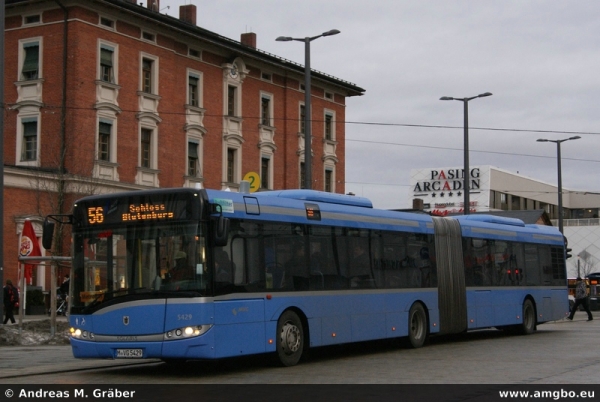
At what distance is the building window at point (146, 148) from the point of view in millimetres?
43812

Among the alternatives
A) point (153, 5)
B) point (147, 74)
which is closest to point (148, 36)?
point (147, 74)

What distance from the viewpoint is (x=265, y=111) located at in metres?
52.7

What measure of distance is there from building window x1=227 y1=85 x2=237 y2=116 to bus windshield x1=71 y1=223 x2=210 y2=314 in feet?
112

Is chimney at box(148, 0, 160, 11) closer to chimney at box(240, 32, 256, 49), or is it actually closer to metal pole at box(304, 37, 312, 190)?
chimney at box(240, 32, 256, 49)

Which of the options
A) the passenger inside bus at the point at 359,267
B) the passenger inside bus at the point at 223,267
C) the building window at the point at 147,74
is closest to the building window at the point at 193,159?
the building window at the point at 147,74

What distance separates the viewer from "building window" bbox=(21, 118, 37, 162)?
40.7 meters

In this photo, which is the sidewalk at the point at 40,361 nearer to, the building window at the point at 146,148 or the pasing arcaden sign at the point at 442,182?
the building window at the point at 146,148

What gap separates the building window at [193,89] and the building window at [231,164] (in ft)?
11.4

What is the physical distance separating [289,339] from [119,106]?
2703 cm

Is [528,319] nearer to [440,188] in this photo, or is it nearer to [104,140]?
[104,140]

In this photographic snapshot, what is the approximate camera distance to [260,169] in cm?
5159

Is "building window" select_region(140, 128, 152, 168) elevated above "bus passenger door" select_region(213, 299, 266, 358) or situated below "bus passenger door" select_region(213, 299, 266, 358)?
above

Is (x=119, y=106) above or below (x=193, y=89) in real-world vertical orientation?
below

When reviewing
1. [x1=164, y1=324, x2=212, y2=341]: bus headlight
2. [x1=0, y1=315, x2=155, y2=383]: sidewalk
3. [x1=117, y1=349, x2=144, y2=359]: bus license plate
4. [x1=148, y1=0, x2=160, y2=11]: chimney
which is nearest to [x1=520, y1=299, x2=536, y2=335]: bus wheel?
[x1=0, y1=315, x2=155, y2=383]: sidewalk
